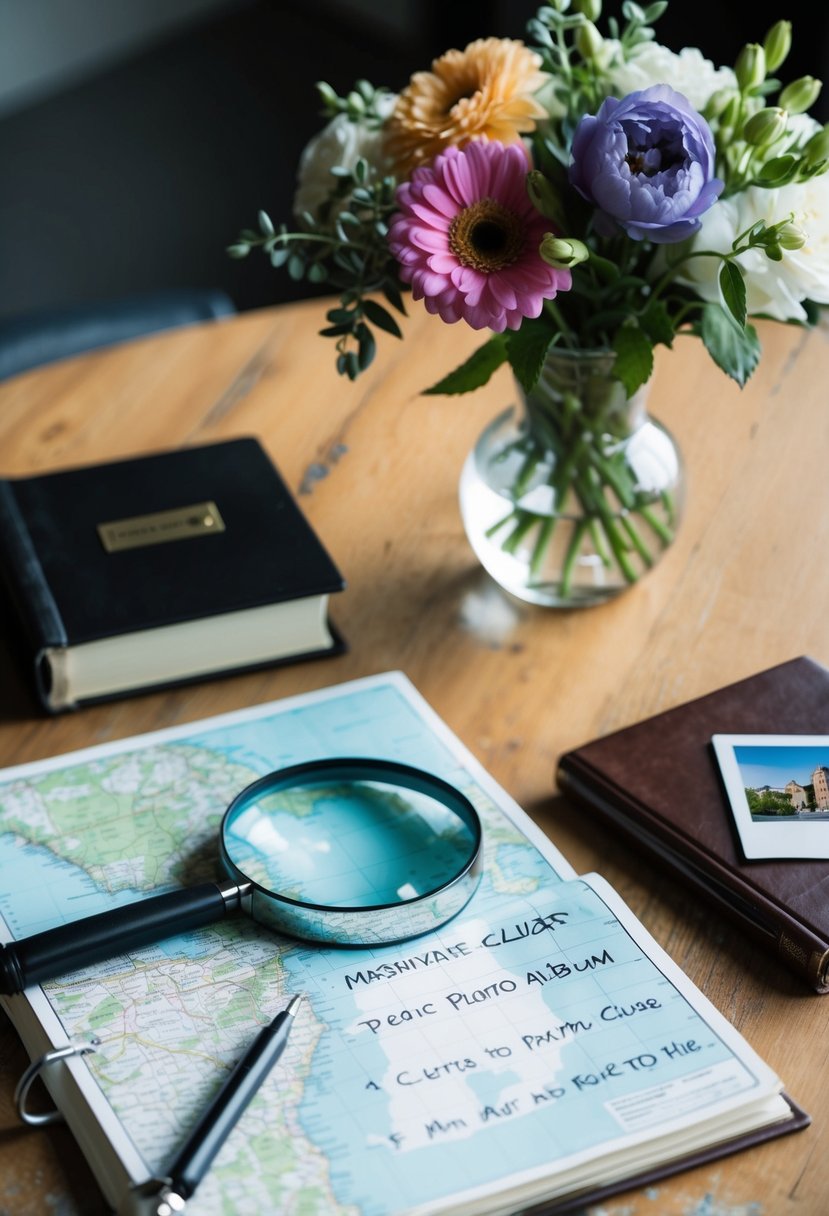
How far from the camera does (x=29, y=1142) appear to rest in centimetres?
71

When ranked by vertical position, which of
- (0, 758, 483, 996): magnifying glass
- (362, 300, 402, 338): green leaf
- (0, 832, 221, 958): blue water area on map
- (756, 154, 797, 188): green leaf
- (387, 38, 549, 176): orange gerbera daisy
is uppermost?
(387, 38, 549, 176): orange gerbera daisy

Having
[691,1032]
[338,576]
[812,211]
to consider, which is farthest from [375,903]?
[812,211]

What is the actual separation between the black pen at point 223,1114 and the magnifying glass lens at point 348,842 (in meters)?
0.09

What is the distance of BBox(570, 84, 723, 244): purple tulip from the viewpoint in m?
0.80

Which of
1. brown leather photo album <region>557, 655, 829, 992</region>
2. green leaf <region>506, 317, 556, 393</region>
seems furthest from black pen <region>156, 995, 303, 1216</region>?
green leaf <region>506, 317, 556, 393</region>

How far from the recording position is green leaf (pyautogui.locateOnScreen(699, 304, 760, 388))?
903 mm

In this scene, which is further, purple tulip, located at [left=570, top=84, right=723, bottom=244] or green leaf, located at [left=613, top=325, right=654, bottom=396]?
green leaf, located at [left=613, top=325, right=654, bottom=396]

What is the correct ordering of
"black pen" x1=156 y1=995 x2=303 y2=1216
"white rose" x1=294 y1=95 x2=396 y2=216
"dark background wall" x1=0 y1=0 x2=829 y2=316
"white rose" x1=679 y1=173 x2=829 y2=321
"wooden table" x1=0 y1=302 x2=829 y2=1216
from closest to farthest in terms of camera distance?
1. "black pen" x1=156 y1=995 x2=303 y2=1216
2. "wooden table" x1=0 y1=302 x2=829 y2=1216
3. "white rose" x1=679 y1=173 x2=829 y2=321
4. "white rose" x1=294 y1=95 x2=396 y2=216
5. "dark background wall" x1=0 y1=0 x2=829 y2=316

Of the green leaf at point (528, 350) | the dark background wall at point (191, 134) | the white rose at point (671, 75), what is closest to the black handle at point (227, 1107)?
the green leaf at point (528, 350)

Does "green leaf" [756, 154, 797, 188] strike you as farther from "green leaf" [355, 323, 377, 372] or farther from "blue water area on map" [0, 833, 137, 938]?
"blue water area on map" [0, 833, 137, 938]

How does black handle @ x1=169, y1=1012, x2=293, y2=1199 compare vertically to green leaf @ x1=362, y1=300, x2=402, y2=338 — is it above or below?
below

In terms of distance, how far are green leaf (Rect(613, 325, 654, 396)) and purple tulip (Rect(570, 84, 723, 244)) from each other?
0.35 feet

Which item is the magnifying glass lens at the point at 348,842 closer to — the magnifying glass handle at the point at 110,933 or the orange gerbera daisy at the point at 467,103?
the magnifying glass handle at the point at 110,933

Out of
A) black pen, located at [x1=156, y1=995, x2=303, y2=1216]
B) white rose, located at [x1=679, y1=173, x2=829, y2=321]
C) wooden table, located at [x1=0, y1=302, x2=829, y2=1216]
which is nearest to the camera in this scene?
black pen, located at [x1=156, y1=995, x2=303, y2=1216]
